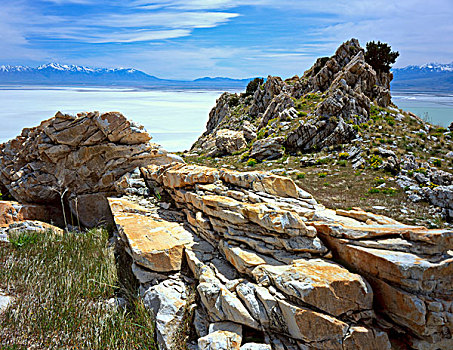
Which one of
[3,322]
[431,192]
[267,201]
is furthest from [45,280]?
[431,192]

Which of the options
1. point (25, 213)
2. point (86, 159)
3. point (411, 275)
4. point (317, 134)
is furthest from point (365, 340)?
point (317, 134)

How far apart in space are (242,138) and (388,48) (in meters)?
26.3

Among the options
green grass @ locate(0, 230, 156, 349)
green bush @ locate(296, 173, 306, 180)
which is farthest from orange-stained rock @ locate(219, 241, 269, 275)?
green bush @ locate(296, 173, 306, 180)

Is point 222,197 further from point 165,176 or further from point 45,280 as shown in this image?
point 45,280

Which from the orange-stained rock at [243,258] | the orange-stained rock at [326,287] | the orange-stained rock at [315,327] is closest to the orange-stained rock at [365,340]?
the orange-stained rock at [315,327]

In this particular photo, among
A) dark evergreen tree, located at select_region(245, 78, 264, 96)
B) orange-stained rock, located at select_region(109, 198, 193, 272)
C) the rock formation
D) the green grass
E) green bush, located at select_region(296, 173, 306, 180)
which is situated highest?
dark evergreen tree, located at select_region(245, 78, 264, 96)

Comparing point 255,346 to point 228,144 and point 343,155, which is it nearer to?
point 343,155

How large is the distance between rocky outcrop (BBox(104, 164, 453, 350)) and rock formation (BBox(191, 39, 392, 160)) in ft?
79.0

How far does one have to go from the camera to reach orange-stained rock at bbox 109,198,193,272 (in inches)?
318

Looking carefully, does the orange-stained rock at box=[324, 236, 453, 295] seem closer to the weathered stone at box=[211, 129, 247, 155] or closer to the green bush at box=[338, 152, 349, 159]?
the green bush at box=[338, 152, 349, 159]

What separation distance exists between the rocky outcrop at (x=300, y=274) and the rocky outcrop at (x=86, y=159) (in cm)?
682

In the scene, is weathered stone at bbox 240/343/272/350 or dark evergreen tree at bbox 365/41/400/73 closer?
weathered stone at bbox 240/343/272/350

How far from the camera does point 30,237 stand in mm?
11141

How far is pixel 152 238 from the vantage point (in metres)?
8.87
